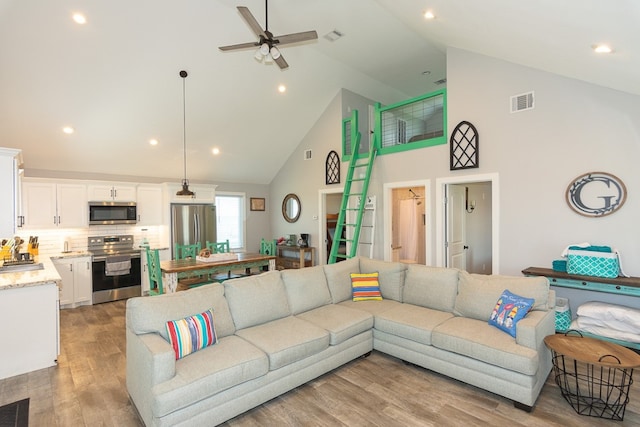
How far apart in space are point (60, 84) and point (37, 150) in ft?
4.97

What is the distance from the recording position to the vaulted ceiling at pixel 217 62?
2.97m

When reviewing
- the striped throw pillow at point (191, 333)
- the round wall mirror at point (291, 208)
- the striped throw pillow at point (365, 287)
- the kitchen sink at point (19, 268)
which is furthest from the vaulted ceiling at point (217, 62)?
the striped throw pillow at point (191, 333)

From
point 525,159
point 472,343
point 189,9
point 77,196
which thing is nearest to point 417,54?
point 525,159

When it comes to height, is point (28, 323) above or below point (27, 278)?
below

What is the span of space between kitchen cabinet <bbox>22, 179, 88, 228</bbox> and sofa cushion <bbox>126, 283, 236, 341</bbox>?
13.0ft

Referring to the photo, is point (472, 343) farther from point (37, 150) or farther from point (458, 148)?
point (37, 150)

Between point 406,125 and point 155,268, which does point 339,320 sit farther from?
point 406,125

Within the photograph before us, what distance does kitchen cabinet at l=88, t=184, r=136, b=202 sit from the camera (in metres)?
5.59

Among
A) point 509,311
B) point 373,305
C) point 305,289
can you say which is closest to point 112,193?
point 305,289

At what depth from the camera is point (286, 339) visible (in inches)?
108

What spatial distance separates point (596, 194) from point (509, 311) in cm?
203

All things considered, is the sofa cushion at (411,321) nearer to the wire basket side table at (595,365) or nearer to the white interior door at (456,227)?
the wire basket side table at (595,365)

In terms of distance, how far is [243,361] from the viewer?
7.76 ft

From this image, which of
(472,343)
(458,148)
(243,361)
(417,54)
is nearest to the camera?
(243,361)
